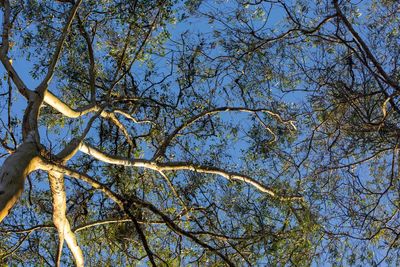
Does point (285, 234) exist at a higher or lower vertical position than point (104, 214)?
lower

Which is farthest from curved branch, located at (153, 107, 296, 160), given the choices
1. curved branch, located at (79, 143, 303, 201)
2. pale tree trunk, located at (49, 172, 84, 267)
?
pale tree trunk, located at (49, 172, 84, 267)

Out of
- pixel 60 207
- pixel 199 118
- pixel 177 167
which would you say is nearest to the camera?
pixel 60 207

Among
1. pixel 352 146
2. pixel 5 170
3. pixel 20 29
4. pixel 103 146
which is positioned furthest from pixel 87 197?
pixel 352 146

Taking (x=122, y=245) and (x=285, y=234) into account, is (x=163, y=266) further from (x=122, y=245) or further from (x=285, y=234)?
(x=285, y=234)

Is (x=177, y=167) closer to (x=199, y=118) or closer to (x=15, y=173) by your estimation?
(x=199, y=118)

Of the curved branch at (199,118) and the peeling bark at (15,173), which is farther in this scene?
the curved branch at (199,118)

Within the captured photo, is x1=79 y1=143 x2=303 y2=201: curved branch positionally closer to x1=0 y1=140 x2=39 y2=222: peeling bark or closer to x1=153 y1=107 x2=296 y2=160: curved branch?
x1=153 y1=107 x2=296 y2=160: curved branch

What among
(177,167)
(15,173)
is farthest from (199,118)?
(15,173)

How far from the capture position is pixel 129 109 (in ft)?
29.6

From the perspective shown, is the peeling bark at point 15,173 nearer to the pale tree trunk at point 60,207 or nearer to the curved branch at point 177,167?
the pale tree trunk at point 60,207

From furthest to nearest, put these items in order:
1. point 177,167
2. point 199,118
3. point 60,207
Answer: point 199,118 → point 177,167 → point 60,207

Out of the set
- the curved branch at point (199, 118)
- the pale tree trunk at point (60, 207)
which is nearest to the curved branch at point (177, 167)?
the curved branch at point (199, 118)

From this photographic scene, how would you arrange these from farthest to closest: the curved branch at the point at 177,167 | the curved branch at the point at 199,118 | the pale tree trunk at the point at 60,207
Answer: the curved branch at the point at 199,118 → the curved branch at the point at 177,167 → the pale tree trunk at the point at 60,207

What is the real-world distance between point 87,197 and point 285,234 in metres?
2.68
